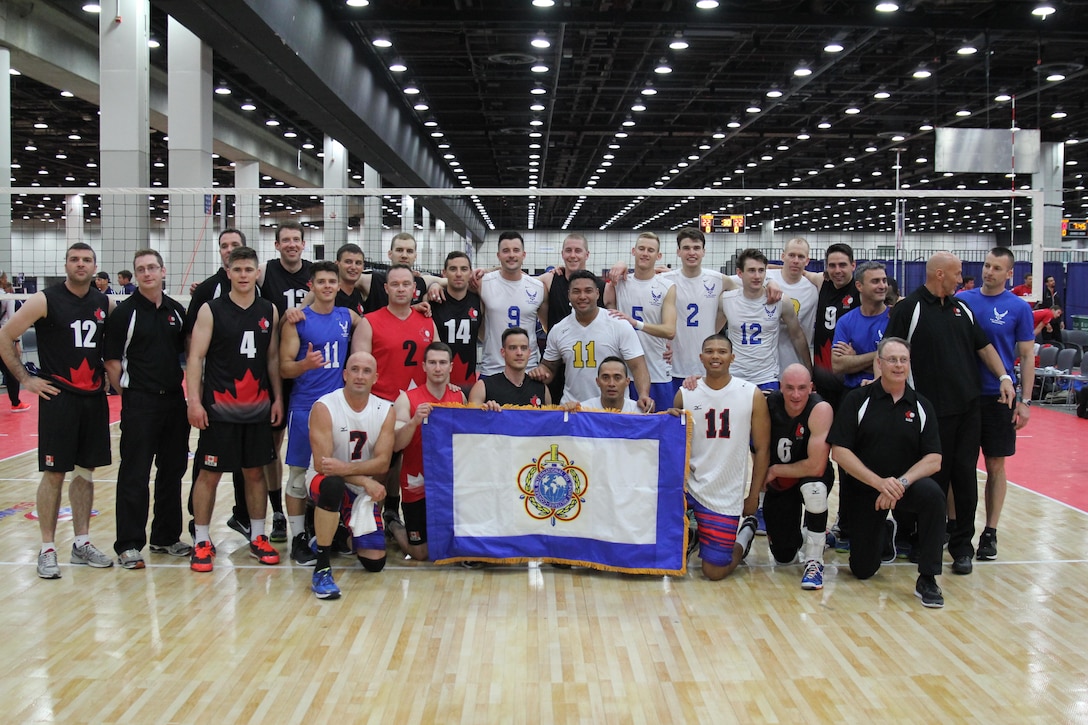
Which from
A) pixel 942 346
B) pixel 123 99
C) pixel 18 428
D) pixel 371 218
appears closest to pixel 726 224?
pixel 371 218

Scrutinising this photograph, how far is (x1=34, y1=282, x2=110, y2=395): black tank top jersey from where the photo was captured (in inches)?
204

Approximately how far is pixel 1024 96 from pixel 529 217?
22594 millimetres

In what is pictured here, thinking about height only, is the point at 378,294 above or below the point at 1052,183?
below

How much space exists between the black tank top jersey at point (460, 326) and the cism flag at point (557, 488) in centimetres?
81

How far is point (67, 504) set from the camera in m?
7.03

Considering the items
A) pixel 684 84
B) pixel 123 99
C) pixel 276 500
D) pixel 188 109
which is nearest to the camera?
pixel 276 500

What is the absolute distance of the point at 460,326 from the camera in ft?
19.9

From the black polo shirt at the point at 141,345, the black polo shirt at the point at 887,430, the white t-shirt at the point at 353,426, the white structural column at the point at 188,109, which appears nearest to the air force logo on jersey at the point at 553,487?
the white t-shirt at the point at 353,426

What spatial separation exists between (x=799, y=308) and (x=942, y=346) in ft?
3.83

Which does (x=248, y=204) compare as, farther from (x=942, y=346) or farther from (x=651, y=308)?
(x=942, y=346)

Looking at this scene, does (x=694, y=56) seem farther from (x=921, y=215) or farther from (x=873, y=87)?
(x=921, y=215)

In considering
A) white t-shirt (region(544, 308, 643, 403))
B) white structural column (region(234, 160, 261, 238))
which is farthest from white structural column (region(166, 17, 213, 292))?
white t-shirt (region(544, 308, 643, 403))

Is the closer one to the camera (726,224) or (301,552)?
(301,552)

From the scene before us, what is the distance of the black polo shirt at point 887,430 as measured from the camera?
5.00 m
